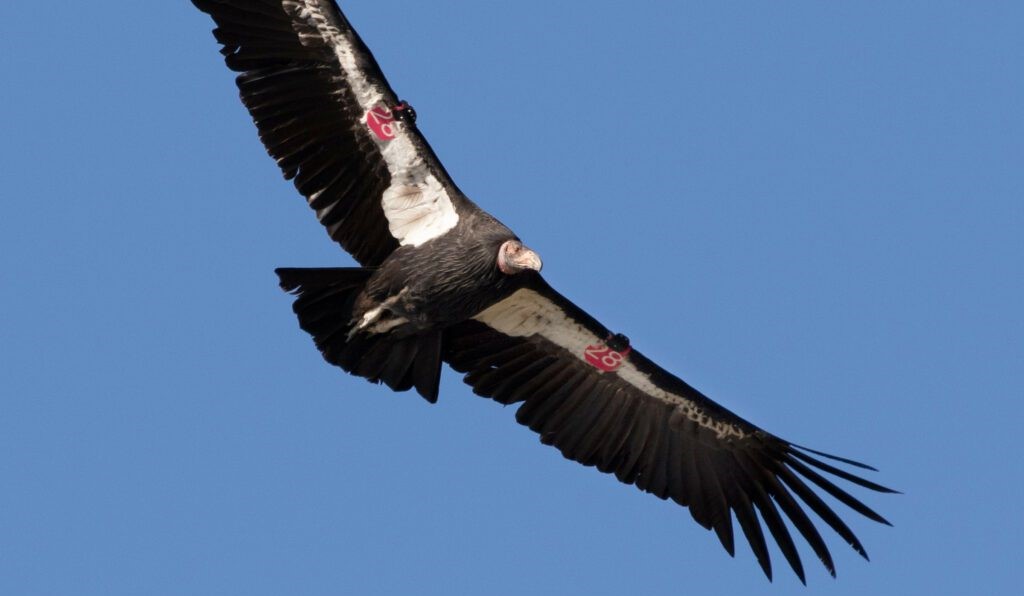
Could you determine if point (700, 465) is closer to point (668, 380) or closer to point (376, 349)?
point (668, 380)

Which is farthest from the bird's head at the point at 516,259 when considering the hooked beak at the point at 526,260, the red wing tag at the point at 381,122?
the red wing tag at the point at 381,122

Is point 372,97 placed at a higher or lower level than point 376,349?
higher

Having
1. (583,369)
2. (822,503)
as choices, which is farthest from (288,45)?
(822,503)

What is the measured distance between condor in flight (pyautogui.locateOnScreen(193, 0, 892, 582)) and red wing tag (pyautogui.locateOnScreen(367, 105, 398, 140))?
0.04ft

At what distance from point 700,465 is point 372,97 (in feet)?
15.6

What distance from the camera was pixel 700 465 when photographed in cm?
1755

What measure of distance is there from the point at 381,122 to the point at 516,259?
1710 millimetres

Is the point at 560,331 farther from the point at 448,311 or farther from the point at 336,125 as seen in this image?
the point at 336,125

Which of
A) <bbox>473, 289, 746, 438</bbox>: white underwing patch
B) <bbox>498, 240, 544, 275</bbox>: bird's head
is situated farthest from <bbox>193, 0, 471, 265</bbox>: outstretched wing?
<bbox>473, 289, 746, 438</bbox>: white underwing patch

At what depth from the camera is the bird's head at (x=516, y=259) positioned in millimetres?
15852

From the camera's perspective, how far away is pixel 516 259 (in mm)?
15891

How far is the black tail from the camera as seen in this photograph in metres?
16.1

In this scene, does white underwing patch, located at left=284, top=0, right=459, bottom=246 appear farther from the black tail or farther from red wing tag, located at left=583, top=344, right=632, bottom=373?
red wing tag, located at left=583, top=344, right=632, bottom=373

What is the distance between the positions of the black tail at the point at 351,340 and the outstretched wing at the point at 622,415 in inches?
25.6
